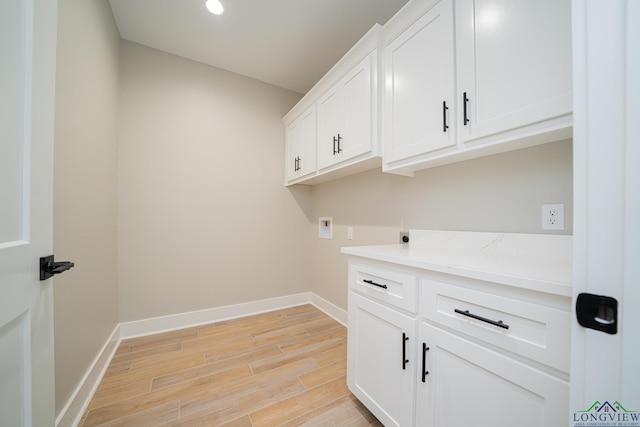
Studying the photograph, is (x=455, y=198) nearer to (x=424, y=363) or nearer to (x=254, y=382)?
(x=424, y=363)

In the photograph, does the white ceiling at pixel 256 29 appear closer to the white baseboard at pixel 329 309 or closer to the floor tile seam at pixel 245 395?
the white baseboard at pixel 329 309

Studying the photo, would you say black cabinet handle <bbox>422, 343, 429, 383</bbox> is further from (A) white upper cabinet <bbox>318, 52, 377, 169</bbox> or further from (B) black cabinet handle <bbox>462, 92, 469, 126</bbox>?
(A) white upper cabinet <bbox>318, 52, 377, 169</bbox>

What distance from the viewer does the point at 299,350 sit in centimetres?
195

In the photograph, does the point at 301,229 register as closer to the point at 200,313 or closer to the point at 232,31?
the point at 200,313

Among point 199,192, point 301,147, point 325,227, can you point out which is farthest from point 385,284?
point 199,192

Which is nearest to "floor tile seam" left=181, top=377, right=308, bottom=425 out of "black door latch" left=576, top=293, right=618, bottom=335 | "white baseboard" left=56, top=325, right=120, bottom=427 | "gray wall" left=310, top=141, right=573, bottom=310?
"white baseboard" left=56, top=325, right=120, bottom=427

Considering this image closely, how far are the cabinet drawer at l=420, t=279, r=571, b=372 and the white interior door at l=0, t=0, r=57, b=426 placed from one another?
133 centimetres

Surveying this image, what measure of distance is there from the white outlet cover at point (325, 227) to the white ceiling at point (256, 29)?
1.69 metres

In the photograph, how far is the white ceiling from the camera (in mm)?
1800

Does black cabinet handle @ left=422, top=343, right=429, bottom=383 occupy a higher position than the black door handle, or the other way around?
the black door handle

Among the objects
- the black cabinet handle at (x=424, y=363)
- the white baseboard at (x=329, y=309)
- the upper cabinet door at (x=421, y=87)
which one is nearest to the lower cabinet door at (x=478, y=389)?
the black cabinet handle at (x=424, y=363)

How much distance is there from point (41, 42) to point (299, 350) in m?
2.22

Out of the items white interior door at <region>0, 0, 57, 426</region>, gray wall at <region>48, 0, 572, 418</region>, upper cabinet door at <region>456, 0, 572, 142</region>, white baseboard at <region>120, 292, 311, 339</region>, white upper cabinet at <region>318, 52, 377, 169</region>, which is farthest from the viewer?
white baseboard at <region>120, 292, 311, 339</region>

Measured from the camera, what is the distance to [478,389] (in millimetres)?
821
